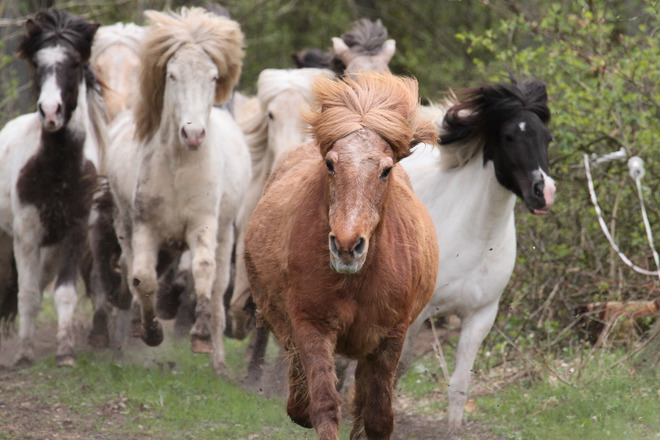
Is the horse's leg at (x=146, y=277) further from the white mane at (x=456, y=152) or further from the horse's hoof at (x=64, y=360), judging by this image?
the white mane at (x=456, y=152)

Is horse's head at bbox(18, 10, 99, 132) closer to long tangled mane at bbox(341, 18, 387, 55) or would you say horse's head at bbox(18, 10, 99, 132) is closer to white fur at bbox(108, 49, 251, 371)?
white fur at bbox(108, 49, 251, 371)

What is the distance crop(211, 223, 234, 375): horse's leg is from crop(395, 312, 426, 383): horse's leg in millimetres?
1790

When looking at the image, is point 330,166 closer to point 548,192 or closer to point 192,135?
point 548,192

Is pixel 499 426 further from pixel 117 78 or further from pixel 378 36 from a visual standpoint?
pixel 117 78

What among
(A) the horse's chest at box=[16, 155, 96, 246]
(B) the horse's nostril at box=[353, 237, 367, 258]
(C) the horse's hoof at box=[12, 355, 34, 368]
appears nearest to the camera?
(B) the horse's nostril at box=[353, 237, 367, 258]

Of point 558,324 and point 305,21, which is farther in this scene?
point 305,21

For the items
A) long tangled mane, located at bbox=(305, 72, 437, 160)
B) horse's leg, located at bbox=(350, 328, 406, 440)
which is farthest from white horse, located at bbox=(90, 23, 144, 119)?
horse's leg, located at bbox=(350, 328, 406, 440)

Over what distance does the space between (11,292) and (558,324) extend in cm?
495

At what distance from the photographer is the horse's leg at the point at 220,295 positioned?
22.1 feet

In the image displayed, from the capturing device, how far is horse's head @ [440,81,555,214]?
522 centimetres

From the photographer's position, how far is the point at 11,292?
7609 mm

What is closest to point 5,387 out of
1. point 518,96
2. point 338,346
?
point 338,346

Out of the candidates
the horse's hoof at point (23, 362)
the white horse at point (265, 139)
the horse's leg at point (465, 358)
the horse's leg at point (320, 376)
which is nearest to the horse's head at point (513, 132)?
the horse's leg at point (465, 358)

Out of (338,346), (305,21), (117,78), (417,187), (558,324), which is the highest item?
(338,346)
